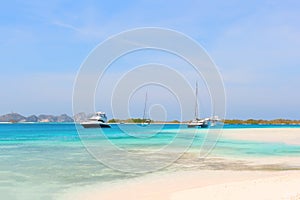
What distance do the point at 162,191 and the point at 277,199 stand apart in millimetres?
3150

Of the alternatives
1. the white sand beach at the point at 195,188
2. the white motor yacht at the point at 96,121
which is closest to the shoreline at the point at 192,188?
the white sand beach at the point at 195,188

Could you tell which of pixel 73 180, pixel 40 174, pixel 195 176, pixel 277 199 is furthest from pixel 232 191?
pixel 40 174

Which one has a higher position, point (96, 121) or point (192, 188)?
point (96, 121)

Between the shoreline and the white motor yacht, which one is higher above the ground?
the white motor yacht

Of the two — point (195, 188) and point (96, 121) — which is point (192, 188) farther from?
point (96, 121)

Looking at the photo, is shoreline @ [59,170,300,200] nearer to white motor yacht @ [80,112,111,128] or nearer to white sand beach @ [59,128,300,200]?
white sand beach @ [59,128,300,200]

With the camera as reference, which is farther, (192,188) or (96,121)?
(96,121)

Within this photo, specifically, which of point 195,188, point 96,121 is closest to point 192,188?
point 195,188

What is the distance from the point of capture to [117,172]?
43.0 ft

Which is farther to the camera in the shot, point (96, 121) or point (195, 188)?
point (96, 121)

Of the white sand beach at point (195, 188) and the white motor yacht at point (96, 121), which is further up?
the white motor yacht at point (96, 121)

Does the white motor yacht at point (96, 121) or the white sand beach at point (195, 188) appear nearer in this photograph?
the white sand beach at point (195, 188)

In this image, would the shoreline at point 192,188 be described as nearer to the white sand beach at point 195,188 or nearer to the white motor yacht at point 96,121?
the white sand beach at point 195,188

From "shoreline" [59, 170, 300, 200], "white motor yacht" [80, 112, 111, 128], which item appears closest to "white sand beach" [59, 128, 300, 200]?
"shoreline" [59, 170, 300, 200]
